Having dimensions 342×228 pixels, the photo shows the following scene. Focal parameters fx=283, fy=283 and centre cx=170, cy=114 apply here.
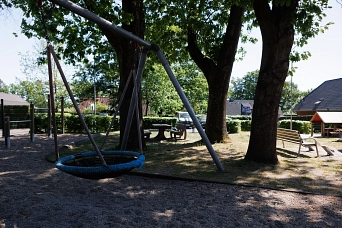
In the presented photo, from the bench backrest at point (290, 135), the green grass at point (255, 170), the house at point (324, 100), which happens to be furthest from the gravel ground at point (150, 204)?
the house at point (324, 100)

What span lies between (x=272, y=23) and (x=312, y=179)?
151 inches

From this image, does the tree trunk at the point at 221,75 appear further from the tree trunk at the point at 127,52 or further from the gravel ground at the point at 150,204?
the gravel ground at the point at 150,204

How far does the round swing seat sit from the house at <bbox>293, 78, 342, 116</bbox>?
34.7m

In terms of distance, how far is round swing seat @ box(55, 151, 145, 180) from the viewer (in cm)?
395

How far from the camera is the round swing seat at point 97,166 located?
3949 millimetres

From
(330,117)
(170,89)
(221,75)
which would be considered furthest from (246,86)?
(221,75)

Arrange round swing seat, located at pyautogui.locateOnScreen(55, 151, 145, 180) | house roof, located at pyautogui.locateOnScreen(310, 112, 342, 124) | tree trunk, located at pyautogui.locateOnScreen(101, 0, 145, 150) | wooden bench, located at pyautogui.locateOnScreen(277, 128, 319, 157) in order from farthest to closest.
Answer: house roof, located at pyautogui.locateOnScreen(310, 112, 342, 124)
wooden bench, located at pyautogui.locateOnScreen(277, 128, 319, 157)
tree trunk, located at pyautogui.locateOnScreen(101, 0, 145, 150)
round swing seat, located at pyautogui.locateOnScreen(55, 151, 145, 180)

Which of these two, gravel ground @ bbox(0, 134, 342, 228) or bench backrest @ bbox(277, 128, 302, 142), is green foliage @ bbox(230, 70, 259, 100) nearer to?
bench backrest @ bbox(277, 128, 302, 142)

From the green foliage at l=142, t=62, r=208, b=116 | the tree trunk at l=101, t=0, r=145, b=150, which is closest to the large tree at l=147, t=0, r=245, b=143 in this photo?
the tree trunk at l=101, t=0, r=145, b=150

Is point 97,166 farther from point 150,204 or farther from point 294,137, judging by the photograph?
point 294,137

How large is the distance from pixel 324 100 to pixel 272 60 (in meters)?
35.2

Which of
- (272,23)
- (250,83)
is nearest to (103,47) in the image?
(272,23)

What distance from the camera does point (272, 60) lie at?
23.0ft

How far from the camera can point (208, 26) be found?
39.4 feet
